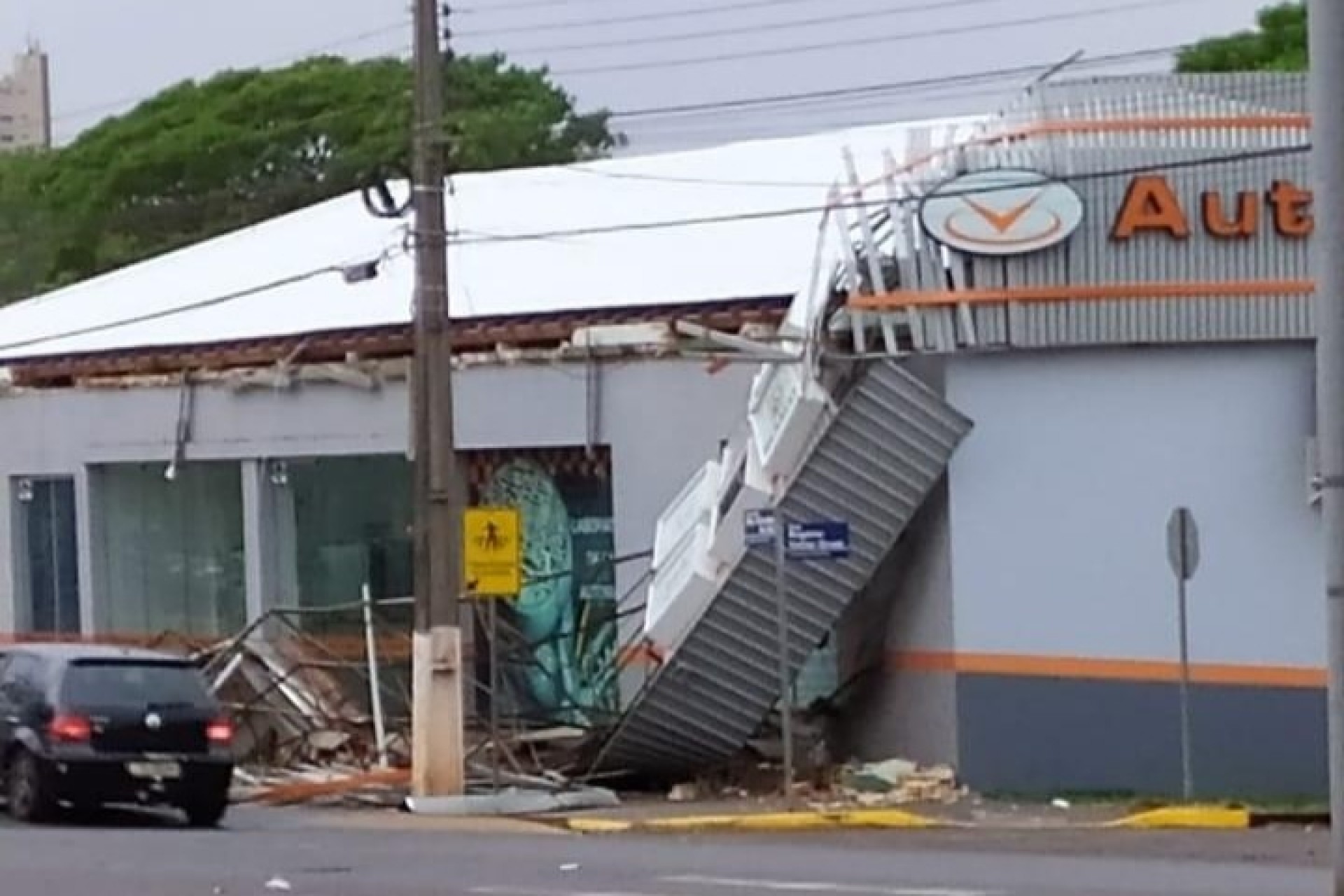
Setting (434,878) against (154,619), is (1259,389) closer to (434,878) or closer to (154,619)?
(434,878)

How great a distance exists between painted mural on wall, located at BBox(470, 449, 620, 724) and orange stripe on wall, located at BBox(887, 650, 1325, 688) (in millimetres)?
4831

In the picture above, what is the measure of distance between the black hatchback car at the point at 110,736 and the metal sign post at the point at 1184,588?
861 centimetres

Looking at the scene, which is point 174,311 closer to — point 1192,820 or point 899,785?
point 899,785

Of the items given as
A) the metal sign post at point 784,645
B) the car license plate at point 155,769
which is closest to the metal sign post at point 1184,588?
the metal sign post at point 784,645

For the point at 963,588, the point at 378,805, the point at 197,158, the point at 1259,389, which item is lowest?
the point at 378,805

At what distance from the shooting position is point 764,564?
30172mm

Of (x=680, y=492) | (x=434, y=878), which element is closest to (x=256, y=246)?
(x=680, y=492)

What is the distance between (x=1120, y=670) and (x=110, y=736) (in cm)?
968

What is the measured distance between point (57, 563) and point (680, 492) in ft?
39.7

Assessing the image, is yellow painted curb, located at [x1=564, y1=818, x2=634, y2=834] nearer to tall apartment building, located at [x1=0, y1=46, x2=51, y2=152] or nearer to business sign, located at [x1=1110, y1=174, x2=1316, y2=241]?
business sign, located at [x1=1110, y1=174, x2=1316, y2=241]

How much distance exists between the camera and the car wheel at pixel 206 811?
91.2 feet

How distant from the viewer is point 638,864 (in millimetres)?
22109

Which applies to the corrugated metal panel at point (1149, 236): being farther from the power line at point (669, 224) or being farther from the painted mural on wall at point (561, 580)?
the painted mural on wall at point (561, 580)

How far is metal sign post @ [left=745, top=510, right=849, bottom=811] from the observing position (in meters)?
28.7
